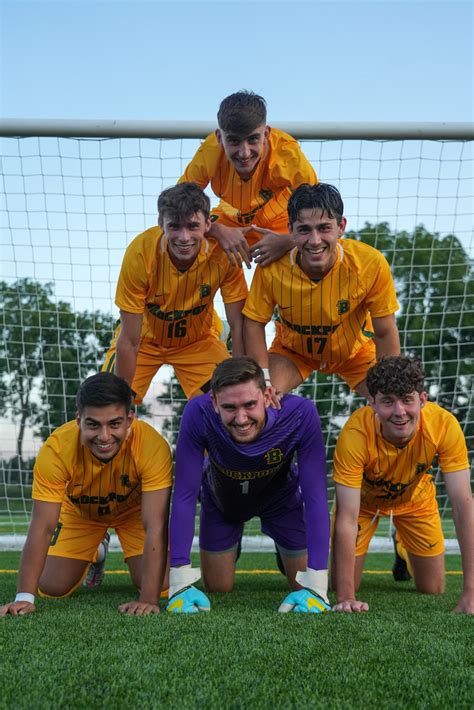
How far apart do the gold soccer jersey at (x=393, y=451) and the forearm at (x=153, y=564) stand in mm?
832

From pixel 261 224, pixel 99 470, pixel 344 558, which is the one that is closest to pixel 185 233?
pixel 261 224

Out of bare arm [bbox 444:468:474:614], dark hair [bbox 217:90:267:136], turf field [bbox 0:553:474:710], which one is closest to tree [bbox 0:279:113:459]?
dark hair [bbox 217:90:267:136]

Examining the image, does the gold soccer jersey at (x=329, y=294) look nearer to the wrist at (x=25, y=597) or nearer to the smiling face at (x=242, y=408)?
the smiling face at (x=242, y=408)

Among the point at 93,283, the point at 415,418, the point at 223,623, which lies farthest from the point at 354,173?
the point at 223,623

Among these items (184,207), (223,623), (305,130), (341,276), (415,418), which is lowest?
(223,623)

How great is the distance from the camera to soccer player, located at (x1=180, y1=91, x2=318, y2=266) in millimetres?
3861

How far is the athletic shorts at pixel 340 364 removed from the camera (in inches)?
166

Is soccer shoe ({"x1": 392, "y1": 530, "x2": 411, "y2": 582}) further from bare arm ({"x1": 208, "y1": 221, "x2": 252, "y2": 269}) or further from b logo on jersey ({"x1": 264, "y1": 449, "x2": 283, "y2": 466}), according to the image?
bare arm ({"x1": 208, "y1": 221, "x2": 252, "y2": 269})

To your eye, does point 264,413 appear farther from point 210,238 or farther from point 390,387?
point 210,238

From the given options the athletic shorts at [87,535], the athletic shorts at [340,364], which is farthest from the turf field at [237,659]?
the athletic shorts at [340,364]

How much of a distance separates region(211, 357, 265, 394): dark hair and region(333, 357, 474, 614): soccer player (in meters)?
0.54

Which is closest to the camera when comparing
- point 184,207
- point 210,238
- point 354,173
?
point 184,207

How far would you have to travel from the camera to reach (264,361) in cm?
383

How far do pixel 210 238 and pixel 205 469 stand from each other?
123 centimetres
